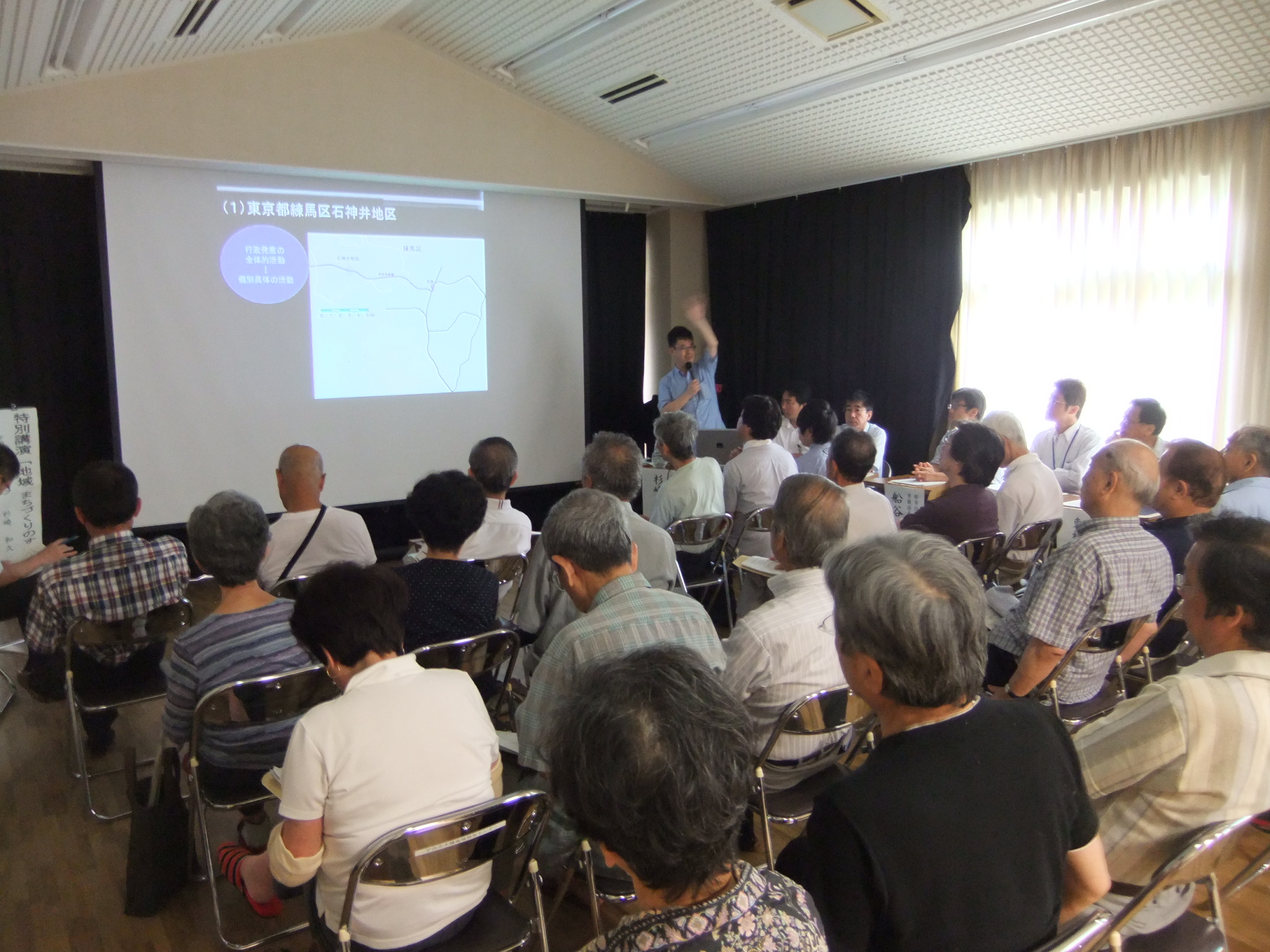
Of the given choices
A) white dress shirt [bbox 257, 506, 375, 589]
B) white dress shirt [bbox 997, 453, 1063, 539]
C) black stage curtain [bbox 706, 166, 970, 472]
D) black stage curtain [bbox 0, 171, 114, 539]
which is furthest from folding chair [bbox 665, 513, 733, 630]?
black stage curtain [bbox 0, 171, 114, 539]

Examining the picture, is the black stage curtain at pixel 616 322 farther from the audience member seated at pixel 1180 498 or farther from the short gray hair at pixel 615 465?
the audience member seated at pixel 1180 498

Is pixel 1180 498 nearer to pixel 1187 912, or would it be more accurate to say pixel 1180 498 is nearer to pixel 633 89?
pixel 1187 912

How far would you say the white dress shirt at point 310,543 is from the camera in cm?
321

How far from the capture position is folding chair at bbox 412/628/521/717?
7.35 feet

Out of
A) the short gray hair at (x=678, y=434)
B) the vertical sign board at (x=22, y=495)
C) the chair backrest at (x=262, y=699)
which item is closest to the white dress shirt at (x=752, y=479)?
the short gray hair at (x=678, y=434)

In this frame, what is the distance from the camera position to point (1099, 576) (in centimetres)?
239

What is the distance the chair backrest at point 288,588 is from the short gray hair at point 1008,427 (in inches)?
122

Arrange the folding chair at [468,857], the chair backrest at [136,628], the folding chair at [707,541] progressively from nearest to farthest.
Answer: the folding chair at [468,857], the chair backrest at [136,628], the folding chair at [707,541]

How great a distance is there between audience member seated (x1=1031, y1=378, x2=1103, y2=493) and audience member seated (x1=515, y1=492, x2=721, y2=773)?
12.5 feet

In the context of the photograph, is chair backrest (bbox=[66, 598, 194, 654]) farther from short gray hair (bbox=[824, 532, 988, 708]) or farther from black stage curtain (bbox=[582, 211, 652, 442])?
black stage curtain (bbox=[582, 211, 652, 442])

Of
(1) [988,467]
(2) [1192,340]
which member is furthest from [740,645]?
(2) [1192,340]

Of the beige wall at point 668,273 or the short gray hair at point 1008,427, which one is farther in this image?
the beige wall at point 668,273

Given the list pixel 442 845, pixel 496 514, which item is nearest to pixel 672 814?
pixel 442 845

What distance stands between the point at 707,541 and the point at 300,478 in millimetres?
1849
